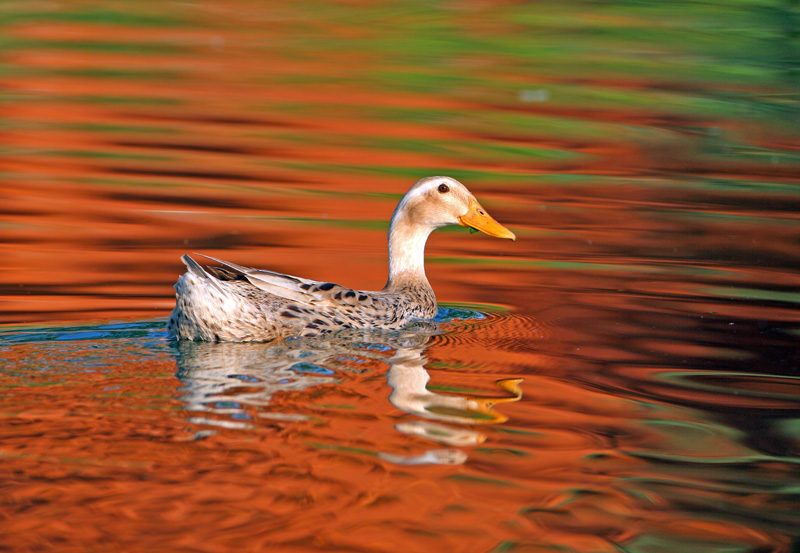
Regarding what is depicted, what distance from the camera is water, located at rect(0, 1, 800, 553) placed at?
14.8ft

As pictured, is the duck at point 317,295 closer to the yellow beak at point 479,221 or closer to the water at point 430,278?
the yellow beak at point 479,221

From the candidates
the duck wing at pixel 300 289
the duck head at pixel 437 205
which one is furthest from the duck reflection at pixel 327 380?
the duck head at pixel 437 205

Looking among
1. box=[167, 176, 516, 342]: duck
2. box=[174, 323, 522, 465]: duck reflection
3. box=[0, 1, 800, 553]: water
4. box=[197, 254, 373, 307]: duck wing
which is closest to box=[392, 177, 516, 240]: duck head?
box=[167, 176, 516, 342]: duck

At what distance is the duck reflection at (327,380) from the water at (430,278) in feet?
0.08

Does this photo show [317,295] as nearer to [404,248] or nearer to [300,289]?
[300,289]

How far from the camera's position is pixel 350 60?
18.4m

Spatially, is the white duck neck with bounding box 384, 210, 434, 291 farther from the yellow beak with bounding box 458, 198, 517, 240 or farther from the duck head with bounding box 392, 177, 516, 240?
the yellow beak with bounding box 458, 198, 517, 240

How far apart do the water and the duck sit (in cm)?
14

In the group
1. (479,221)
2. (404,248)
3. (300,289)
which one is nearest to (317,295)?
(300,289)

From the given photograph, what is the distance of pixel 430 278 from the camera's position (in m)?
9.07

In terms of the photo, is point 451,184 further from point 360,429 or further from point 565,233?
point 360,429

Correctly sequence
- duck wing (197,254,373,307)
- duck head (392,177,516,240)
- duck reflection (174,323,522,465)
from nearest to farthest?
1. duck reflection (174,323,522,465)
2. duck wing (197,254,373,307)
3. duck head (392,177,516,240)

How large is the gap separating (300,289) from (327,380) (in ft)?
4.09

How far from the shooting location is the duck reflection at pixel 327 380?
205 inches
